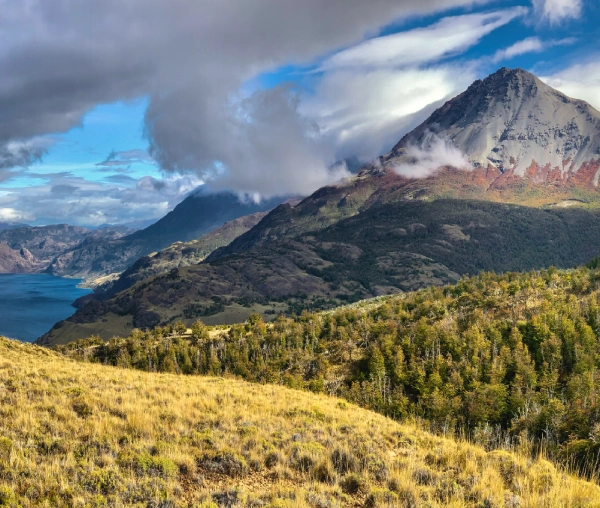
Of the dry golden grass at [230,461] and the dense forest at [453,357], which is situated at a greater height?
the dry golden grass at [230,461]

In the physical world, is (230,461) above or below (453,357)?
above

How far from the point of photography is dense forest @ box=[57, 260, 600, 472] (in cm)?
6825

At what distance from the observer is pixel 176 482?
545 inches

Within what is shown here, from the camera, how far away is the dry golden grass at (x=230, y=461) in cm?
1318

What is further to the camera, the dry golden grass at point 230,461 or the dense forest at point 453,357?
the dense forest at point 453,357

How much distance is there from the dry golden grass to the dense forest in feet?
62.5

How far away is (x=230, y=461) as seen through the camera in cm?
1559

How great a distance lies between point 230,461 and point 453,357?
3329 inches

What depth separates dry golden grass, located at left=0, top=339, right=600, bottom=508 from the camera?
13180mm

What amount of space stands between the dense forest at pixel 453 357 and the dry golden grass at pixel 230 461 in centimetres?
1905

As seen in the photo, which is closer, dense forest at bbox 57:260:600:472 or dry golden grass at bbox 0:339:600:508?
dry golden grass at bbox 0:339:600:508

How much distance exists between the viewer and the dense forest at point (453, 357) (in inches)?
2687

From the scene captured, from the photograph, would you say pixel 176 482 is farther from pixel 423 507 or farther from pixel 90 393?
pixel 90 393

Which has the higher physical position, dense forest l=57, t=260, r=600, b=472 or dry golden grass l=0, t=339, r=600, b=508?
dry golden grass l=0, t=339, r=600, b=508
